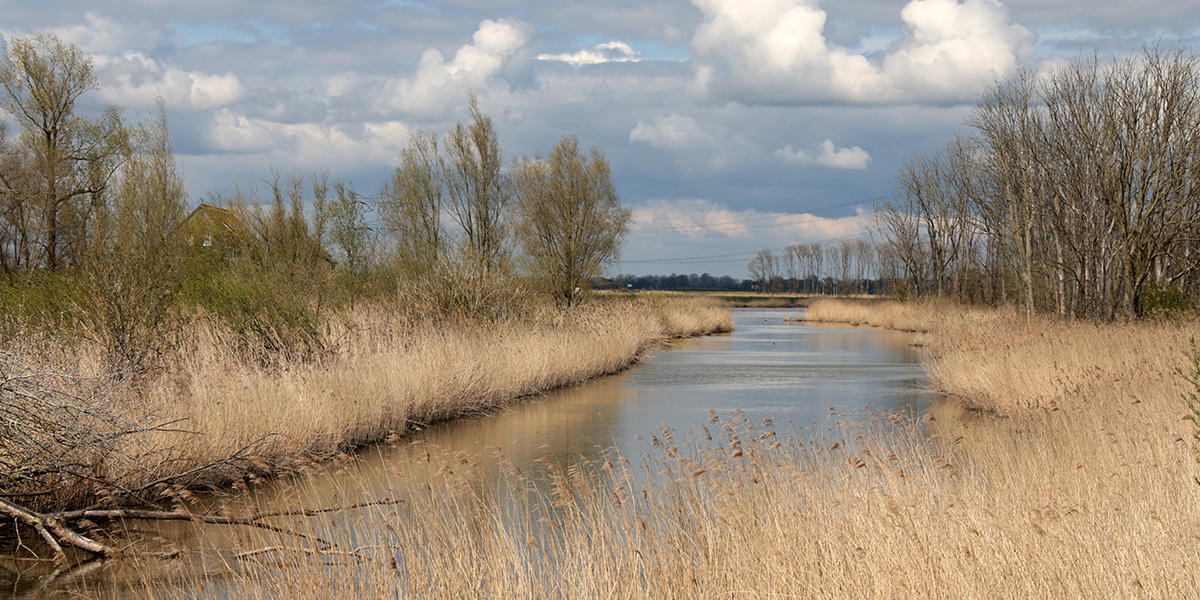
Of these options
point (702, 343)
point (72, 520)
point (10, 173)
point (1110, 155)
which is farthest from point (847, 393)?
point (10, 173)

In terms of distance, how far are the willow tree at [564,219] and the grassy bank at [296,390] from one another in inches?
398

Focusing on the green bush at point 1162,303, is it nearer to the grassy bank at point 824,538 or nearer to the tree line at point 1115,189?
the tree line at point 1115,189

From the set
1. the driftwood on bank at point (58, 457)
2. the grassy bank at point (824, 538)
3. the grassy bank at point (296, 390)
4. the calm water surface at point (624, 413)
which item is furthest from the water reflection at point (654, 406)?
the driftwood on bank at point (58, 457)

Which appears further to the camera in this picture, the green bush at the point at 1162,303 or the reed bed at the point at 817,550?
the green bush at the point at 1162,303

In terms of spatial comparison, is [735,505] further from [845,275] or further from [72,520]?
[845,275]

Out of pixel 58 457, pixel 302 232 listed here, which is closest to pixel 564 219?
pixel 302 232

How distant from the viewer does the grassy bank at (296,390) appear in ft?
27.3

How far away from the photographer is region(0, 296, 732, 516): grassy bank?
8.33 metres

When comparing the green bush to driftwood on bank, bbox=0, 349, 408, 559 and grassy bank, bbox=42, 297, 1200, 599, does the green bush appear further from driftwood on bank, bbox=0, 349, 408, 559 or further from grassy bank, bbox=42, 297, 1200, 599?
driftwood on bank, bbox=0, 349, 408, 559

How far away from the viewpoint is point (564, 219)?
105ft

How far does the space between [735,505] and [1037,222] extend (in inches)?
952

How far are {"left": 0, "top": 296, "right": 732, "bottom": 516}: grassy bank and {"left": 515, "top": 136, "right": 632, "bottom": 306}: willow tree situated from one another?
1010 centimetres

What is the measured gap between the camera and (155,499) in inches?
337

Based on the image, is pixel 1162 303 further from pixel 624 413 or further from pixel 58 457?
pixel 58 457
